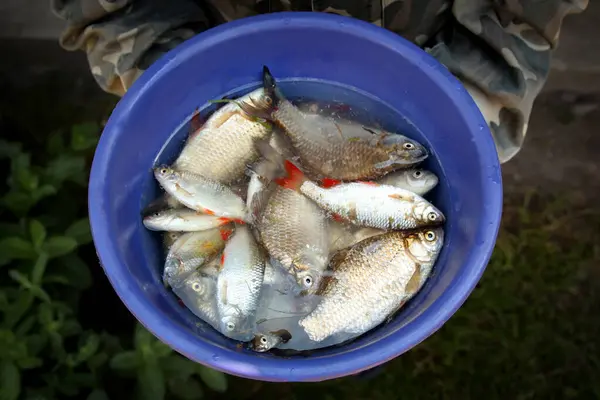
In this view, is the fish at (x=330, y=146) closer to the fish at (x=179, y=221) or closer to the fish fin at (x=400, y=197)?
the fish fin at (x=400, y=197)

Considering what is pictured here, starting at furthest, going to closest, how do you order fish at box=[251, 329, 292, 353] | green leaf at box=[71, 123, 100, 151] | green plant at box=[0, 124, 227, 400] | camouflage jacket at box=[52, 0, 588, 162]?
1. green leaf at box=[71, 123, 100, 151]
2. green plant at box=[0, 124, 227, 400]
3. camouflage jacket at box=[52, 0, 588, 162]
4. fish at box=[251, 329, 292, 353]

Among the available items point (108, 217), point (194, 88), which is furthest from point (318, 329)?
point (194, 88)

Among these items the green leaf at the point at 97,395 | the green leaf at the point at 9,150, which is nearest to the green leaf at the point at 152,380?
the green leaf at the point at 97,395

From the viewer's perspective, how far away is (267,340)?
1208 millimetres

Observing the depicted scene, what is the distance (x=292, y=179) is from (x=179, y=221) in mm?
266

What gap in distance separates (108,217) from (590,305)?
5.13 feet

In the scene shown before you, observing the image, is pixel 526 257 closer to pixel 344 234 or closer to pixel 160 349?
pixel 344 234

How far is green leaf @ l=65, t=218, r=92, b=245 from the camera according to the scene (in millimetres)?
1710

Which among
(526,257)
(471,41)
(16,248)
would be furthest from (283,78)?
(526,257)

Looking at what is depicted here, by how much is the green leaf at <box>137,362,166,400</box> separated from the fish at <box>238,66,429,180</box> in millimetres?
681

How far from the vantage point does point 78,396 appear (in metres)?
1.71

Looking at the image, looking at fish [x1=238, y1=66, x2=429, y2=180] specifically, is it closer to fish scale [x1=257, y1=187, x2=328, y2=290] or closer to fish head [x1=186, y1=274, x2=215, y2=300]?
fish scale [x1=257, y1=187, x2=328, y2=290]

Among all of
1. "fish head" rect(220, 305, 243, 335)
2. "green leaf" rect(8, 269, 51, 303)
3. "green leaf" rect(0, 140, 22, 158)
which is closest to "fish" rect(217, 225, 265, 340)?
"fish head" rect(220, 305, 243, 335)

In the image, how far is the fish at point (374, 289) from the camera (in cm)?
124
